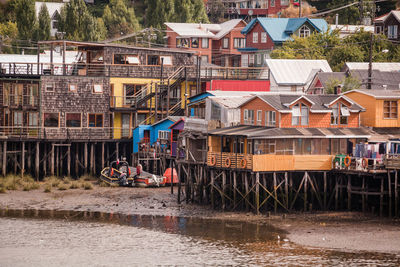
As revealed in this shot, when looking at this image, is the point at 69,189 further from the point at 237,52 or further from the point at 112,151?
the point at 237,52

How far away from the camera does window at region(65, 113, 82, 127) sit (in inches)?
3137

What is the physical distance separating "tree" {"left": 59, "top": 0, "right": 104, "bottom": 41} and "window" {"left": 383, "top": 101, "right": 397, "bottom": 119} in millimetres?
55105

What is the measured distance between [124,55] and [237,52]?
44.3 meters

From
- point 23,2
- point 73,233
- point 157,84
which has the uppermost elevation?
point 23,2

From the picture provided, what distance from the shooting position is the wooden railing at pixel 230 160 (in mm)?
58031

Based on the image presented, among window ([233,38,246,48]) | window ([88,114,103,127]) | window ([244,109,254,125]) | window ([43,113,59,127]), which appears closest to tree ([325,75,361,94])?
window ([244,109,254,125])

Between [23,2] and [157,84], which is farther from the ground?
[23,2]

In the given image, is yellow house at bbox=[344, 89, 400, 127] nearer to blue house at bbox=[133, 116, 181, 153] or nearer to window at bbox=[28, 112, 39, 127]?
blue house at bbox=[133, 116, 181, 153]

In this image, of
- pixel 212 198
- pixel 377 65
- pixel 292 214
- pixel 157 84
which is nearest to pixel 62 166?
pixel 157 84

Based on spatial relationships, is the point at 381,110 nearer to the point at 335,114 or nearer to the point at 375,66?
the point at 335,114

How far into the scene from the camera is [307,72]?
289 feet

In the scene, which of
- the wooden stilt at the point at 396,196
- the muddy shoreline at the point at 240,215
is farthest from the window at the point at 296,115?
the wooden stilt at the point at 396,196

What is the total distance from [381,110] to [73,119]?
29717 millimetres

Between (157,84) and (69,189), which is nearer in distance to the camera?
(69,189)
